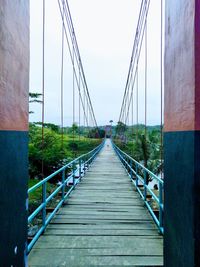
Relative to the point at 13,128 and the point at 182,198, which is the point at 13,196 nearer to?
the point at 13,128

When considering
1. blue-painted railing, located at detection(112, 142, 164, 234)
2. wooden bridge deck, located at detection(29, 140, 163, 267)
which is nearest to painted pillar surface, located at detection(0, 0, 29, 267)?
wooden bridge deck, located at detection(29, 140, 163, 267)

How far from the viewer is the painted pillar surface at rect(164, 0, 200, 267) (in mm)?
1534

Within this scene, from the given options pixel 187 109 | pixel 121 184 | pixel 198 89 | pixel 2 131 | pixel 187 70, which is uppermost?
pixel 187 70

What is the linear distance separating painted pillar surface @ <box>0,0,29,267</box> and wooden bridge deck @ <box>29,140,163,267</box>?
786 millimetres

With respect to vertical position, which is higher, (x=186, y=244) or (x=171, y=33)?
(x=171, y=33)

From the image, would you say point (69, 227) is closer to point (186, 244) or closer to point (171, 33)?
point (186, 244)

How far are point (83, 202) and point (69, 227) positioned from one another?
1.37 meters

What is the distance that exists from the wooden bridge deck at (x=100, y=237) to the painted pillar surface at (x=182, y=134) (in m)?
0.72

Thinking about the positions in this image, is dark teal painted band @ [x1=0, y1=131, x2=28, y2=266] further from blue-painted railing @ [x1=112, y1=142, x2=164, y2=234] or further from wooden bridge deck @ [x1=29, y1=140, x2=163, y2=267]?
blue-painted railing @ [x1=112, y1=142, x2=164, y2=234]

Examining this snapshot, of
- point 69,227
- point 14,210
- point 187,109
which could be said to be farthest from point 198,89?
point 69,227

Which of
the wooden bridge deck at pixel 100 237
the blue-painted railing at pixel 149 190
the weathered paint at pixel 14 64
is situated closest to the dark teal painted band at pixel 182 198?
the wooden bridge deck at pixel 100 237

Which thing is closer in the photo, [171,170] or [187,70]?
[187,70]

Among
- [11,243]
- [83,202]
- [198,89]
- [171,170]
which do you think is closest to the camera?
[198,89]

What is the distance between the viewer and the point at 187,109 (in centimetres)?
166
